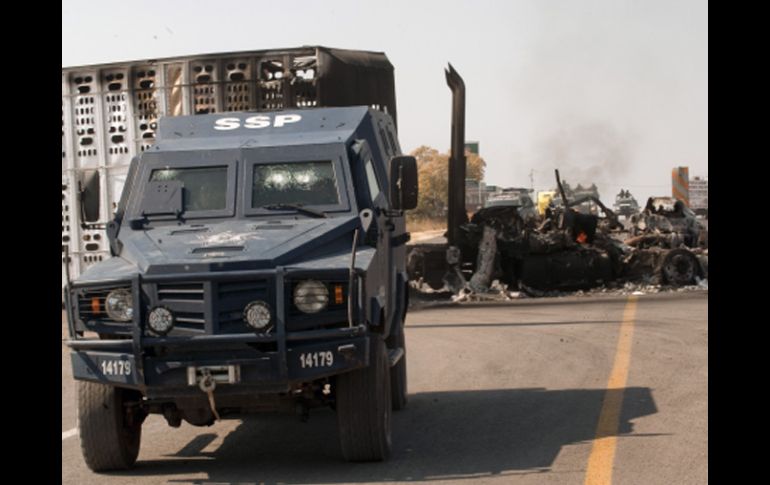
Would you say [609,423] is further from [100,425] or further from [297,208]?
[100,425]

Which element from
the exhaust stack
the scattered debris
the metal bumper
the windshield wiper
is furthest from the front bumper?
the scattered debris

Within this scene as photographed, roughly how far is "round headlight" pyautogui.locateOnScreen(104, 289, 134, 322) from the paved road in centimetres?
110

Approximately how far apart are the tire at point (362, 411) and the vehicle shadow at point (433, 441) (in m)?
0.14

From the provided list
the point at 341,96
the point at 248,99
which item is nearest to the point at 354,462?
the point at 341,96

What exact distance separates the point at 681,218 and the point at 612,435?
18832mm

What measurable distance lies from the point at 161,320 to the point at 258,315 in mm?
622

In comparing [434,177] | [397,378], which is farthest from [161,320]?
[434,177]

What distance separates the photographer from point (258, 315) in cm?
807

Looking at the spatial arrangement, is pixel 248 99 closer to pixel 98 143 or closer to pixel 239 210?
pixel 98 143

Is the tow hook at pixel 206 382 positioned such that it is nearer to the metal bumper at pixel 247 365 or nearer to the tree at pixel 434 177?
the metal bumper at pixel 247 365

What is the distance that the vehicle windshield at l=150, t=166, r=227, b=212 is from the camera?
967 centimetres

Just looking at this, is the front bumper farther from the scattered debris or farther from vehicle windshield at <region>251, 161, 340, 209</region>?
the scattered debris

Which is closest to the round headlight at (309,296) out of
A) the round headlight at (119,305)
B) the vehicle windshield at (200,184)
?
the round headlight at (119,305)

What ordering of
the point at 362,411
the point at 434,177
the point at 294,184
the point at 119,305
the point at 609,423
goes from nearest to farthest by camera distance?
the point at 119,305 → the point at 362,411 → the point at 294,184 → the point at 609,423 → the point at 434,177
